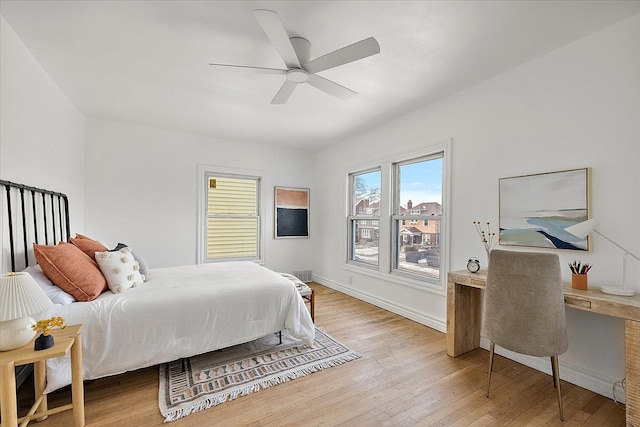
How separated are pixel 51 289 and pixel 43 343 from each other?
2.21 feet

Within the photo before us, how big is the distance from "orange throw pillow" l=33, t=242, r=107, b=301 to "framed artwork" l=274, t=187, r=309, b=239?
3203 millimetres

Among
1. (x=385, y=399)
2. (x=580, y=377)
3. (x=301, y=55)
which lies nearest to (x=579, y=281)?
(x=580, y=377)

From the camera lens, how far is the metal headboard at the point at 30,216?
201 centimetres

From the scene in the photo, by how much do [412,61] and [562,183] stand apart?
5.03 feet

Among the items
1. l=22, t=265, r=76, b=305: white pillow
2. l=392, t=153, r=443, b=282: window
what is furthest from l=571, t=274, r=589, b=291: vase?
l=22, t=265, r=76, b=305: white pillow

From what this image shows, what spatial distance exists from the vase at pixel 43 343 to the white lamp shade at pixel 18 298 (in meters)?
0.16

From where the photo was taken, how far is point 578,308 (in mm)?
1836

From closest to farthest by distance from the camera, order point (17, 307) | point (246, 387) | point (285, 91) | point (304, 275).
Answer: point (17, 307)
point (246, 387)
point (285, 91)
point (304, 275)

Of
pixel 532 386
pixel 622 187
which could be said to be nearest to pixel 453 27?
pixel 622 187

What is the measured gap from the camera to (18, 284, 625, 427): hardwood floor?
1.73 metres

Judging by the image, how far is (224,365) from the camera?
234 centimetres

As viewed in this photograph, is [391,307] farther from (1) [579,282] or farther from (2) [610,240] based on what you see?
(2) [610,240]

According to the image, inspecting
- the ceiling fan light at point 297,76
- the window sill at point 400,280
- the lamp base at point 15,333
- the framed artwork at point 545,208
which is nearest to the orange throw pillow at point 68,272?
the lamp base at point 15,333

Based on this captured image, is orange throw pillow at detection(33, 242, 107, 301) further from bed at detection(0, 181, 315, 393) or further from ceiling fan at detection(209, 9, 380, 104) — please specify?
ceiling fan at detection(209, 9, 380, 104)
